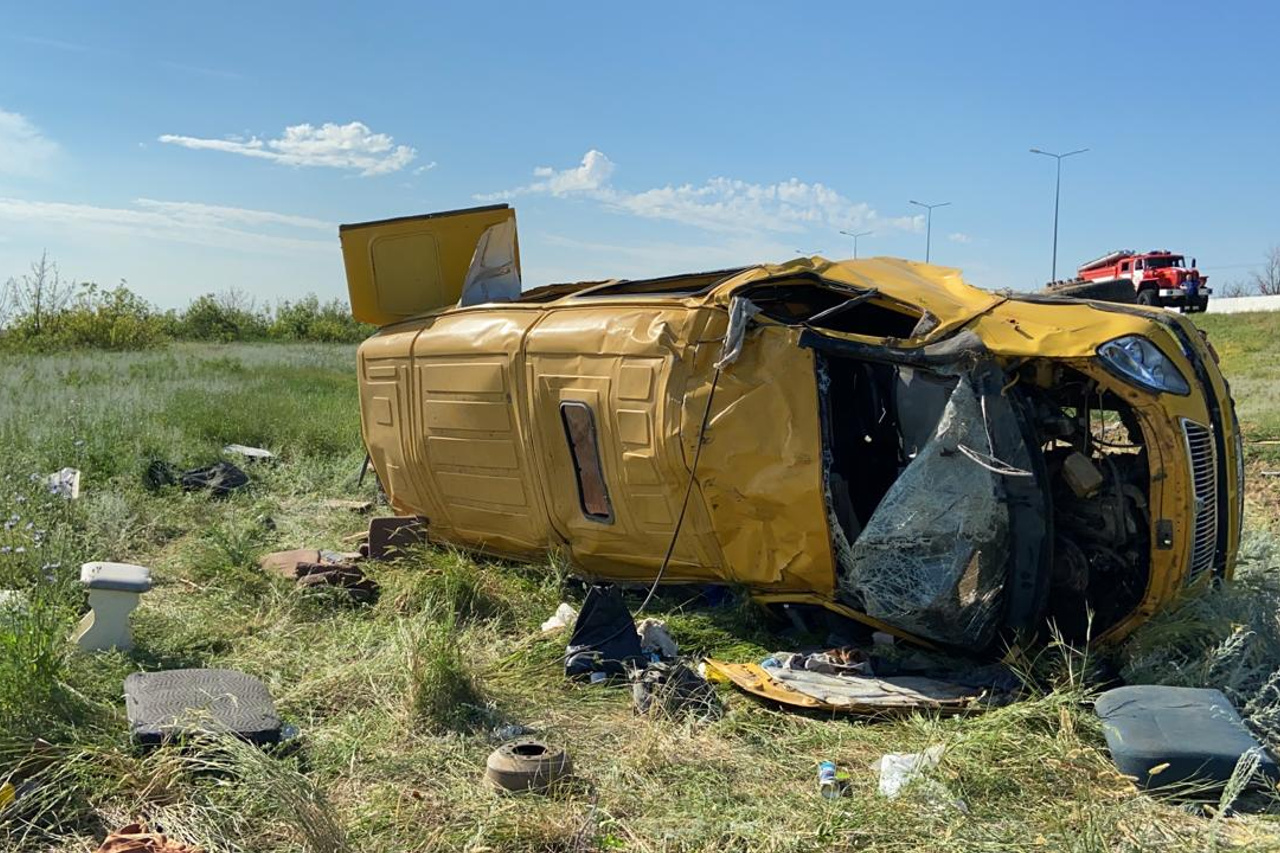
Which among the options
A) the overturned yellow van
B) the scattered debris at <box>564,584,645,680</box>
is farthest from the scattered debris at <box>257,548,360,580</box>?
the scattered debris at <box>564,584,645,680</box>

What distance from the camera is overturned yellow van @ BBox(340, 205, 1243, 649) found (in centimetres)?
427

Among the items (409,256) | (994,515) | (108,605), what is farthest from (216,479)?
(994,515)

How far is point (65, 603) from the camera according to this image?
196 inches

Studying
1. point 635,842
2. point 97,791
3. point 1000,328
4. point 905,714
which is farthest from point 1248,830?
point 97,791

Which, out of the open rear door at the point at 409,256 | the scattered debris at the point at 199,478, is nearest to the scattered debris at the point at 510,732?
the open rear door at the point at 409,256

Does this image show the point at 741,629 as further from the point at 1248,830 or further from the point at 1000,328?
the point at 1248,830

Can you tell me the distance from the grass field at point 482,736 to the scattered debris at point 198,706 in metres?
A: 0.08

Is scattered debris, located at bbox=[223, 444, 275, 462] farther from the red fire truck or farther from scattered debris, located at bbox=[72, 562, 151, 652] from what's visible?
the red fire truck

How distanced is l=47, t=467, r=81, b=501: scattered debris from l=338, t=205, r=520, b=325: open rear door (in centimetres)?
231

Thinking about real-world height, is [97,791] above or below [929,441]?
below

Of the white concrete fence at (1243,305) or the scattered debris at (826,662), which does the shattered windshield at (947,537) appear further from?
the white concrete fence at (1243,305)

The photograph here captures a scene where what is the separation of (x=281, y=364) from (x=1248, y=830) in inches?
951

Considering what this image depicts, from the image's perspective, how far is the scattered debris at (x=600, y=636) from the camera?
15.3 ft

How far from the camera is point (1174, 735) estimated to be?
11.2 ft
